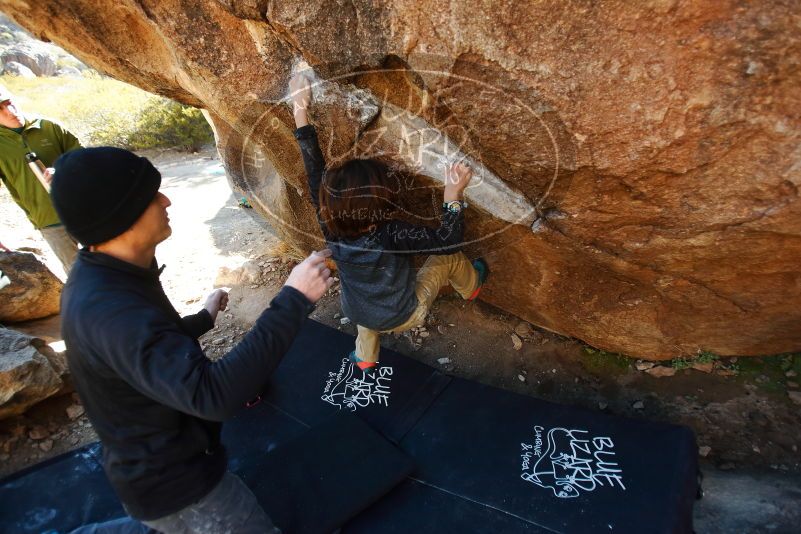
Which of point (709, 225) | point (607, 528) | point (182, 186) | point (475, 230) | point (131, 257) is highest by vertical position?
point (709, 225)

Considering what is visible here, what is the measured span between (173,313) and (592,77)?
1.75m

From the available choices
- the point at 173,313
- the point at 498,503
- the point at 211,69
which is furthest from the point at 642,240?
the point at 211,69

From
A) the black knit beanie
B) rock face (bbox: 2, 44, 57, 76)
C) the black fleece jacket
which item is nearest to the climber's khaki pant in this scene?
the black fleece jacket

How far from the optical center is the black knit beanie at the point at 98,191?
120 centimetres

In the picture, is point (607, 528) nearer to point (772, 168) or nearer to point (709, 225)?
point (709, 225)

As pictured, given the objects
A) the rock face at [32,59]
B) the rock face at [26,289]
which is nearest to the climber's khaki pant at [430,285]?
the rock face at [26,289]

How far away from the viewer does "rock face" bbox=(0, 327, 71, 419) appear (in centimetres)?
289

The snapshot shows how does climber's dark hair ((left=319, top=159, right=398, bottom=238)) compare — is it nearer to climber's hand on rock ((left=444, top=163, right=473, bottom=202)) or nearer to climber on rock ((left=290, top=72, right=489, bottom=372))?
climber on rock ((left=290, top=72, right=489, bottom=372))

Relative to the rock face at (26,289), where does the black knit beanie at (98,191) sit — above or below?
above

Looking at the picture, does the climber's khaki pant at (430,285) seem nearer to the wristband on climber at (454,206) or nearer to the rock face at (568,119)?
the rock face at (568,119)

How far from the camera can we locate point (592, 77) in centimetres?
166

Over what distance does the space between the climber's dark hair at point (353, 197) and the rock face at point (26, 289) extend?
3.04m

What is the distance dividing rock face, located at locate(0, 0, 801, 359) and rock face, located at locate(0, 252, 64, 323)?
6.49ft

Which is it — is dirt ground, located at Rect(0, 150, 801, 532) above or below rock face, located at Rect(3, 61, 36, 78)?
above
